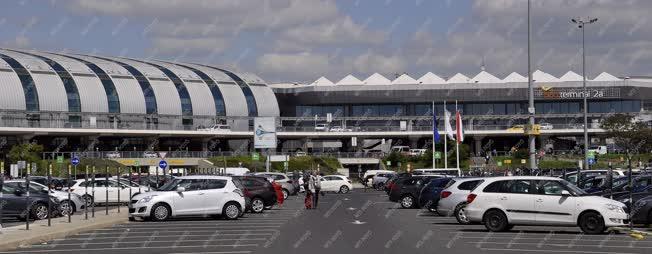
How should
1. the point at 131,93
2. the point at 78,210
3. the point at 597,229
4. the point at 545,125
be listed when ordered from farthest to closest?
the point at 545,125 < the point at 131,93 < the point at 78,210 < the point at 597,229

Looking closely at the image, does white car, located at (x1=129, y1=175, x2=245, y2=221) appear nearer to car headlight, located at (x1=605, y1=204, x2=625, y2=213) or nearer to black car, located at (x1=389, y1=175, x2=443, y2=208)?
black car, located at (x1=389, y1=175, x2=443, y2=208)

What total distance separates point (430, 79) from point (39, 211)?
93.7m

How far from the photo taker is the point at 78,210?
3759cm

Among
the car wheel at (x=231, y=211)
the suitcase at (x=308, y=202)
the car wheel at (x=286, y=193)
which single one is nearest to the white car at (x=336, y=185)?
the car wheel at (x=286, y=193)

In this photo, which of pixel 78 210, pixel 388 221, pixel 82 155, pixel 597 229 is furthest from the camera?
pixel 82 155

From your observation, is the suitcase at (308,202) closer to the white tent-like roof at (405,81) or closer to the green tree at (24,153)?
the green tree at (24,153)

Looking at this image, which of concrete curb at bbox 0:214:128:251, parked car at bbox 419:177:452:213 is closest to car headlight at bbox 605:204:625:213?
parked car at bbox 419:177:452:213

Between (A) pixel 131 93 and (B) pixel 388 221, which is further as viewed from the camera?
(A) pixel 131 93

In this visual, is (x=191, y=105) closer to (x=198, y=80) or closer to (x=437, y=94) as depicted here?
(x=198, y=80)

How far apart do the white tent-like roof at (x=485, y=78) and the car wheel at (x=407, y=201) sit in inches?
3238

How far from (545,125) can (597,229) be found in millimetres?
90867

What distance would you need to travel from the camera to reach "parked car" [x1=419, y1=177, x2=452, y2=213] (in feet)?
116

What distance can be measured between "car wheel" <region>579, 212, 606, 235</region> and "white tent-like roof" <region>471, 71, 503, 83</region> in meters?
97.3

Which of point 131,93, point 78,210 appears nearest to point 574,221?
point 78,210
